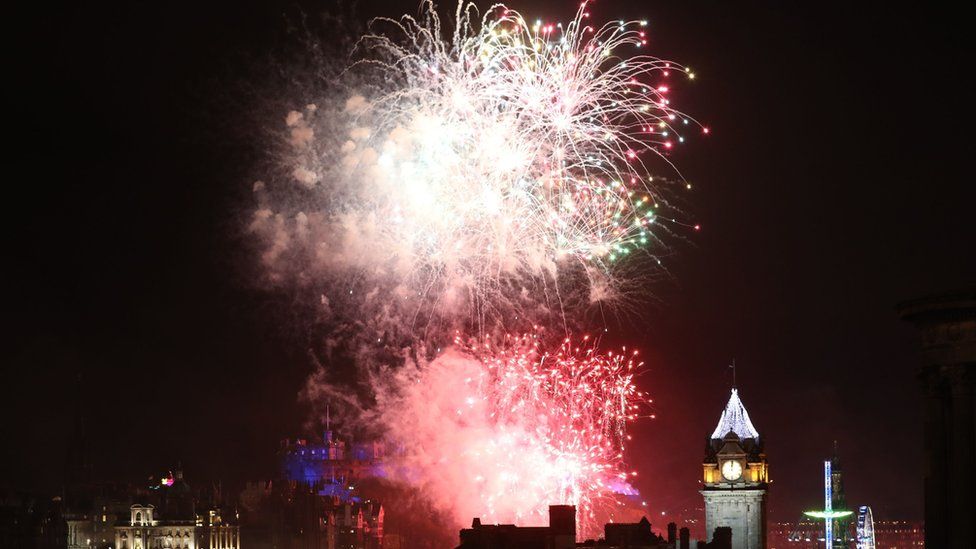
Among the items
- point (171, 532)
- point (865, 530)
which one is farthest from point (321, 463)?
point (865, 530)

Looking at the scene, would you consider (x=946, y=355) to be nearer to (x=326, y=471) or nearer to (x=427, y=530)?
(x=427, y=530)

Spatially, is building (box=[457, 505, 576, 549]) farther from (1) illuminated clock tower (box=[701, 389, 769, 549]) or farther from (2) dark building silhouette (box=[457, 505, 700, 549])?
(1) illuminated clock tower (box=[701, 389, 769, 549])

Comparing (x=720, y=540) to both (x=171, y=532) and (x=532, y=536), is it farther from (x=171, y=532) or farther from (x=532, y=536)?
(x=171, y=532)

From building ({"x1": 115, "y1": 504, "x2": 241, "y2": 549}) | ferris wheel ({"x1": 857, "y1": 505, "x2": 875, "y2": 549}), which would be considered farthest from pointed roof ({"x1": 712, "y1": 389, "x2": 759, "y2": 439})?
building ({"x1": 115, "y1": 504, "x2": 241, "y2": 549})

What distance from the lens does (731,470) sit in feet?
259

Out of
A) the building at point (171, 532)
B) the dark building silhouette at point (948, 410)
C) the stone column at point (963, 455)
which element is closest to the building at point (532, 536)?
the dark building silhouette at point (948, 410)

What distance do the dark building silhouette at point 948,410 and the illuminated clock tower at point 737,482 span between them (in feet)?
150

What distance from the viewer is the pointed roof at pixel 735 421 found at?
79.0 metres

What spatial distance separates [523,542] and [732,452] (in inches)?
1248

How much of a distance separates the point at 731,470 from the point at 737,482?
69cm

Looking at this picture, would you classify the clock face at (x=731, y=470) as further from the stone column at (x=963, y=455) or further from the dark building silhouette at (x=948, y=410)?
the stone column at (x=963, y=455)

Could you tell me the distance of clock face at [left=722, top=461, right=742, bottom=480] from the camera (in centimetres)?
7894

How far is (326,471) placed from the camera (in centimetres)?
19712

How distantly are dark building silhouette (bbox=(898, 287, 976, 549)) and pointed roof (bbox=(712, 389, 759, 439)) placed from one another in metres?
45.7
